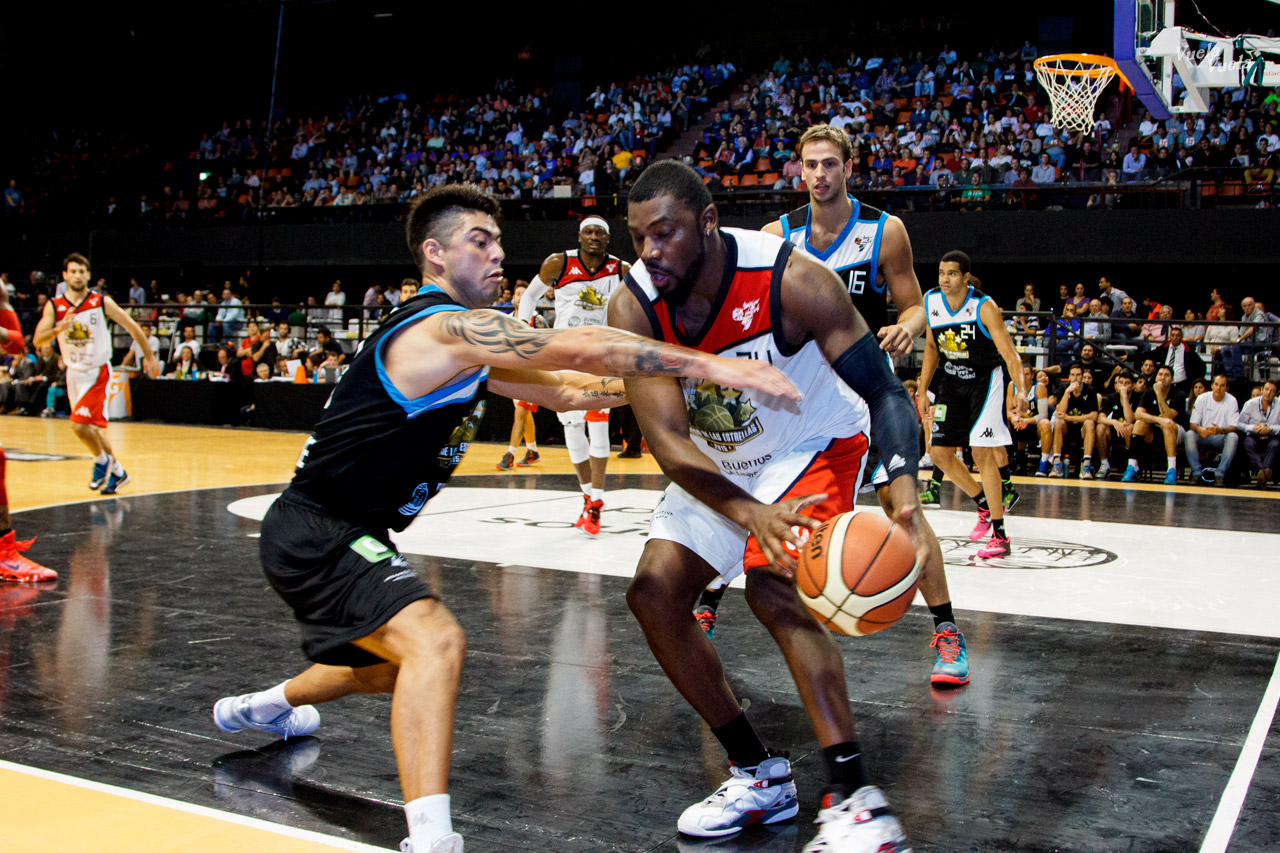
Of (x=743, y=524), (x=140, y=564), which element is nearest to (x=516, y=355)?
(x=743, y=524)

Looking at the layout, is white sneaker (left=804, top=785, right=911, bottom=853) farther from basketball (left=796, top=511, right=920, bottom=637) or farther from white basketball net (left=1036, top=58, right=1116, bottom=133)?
white basketball net (left=1036, top=58, right=1116, bottom=133)

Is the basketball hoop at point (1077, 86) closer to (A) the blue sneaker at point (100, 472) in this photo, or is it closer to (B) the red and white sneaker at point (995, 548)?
(B) the red and white sneaker at point (995, 548)

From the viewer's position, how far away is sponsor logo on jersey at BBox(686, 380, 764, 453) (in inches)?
Answer: 123

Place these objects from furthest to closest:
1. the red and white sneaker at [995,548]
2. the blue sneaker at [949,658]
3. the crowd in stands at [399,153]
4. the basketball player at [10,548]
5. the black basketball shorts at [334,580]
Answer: the crowd in stands at [399,153] < the red and white sneaker at [995,548] < the basketball player at [10,548] < the blue sneaker at [949,658] < the black basketball shorts at [334,580]

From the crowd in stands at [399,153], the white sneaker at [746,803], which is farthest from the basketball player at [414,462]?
the crowd in stands at [399,153]

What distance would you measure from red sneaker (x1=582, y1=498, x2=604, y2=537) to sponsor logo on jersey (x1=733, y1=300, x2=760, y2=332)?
4.65 m

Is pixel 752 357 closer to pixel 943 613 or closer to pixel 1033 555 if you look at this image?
pixel 943 613

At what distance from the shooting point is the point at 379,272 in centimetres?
2320

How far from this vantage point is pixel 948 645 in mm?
4238

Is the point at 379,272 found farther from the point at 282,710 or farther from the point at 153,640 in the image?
the point at 282,710

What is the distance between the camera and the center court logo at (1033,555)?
6.63 meters

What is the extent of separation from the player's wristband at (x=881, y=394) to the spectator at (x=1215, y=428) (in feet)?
31.9

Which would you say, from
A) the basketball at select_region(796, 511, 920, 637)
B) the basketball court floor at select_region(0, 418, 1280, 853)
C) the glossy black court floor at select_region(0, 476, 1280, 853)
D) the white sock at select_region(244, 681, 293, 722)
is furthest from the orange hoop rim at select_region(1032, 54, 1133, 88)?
the white sock at select_region(244, 681, 293, 722)

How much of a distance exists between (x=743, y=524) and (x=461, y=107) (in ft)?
83.8
